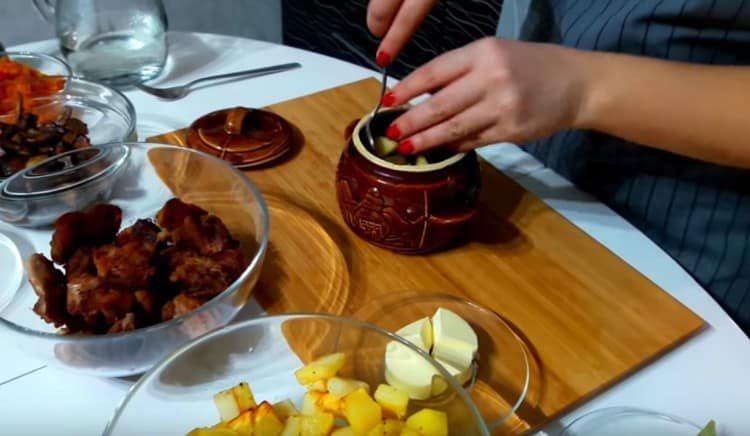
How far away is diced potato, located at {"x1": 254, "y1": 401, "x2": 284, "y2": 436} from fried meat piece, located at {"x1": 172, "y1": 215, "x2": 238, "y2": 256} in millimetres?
199

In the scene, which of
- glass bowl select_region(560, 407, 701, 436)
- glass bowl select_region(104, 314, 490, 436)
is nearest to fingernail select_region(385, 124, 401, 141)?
glass bowl select_region(104, 314, 490, 436)

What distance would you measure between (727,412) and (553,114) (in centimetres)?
34

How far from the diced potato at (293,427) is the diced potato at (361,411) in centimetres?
4

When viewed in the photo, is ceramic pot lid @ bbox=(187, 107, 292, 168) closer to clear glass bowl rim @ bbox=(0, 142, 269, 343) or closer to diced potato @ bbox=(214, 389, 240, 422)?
clear glass bowl rim @ bbox=(0, 142, 269, 343)

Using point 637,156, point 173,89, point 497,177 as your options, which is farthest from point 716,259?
point 173,89

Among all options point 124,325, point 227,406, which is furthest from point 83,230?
point 227,406

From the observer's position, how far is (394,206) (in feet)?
2.50

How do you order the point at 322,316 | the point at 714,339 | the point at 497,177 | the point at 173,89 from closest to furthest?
1. the point at 322,316
2. the point at 714,339
3. the point at 497,177
4. the point at 173,89

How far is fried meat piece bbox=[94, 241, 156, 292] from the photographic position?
0.65 m

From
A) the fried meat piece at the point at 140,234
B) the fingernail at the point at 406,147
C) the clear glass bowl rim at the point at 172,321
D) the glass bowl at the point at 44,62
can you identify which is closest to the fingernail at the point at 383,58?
the fingernail at the point at 406,147

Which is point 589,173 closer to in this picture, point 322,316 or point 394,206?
point 394,206

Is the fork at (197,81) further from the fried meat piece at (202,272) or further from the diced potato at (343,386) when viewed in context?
the diced potato at (343,386)

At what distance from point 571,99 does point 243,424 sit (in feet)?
1.53

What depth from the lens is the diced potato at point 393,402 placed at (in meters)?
0.60
